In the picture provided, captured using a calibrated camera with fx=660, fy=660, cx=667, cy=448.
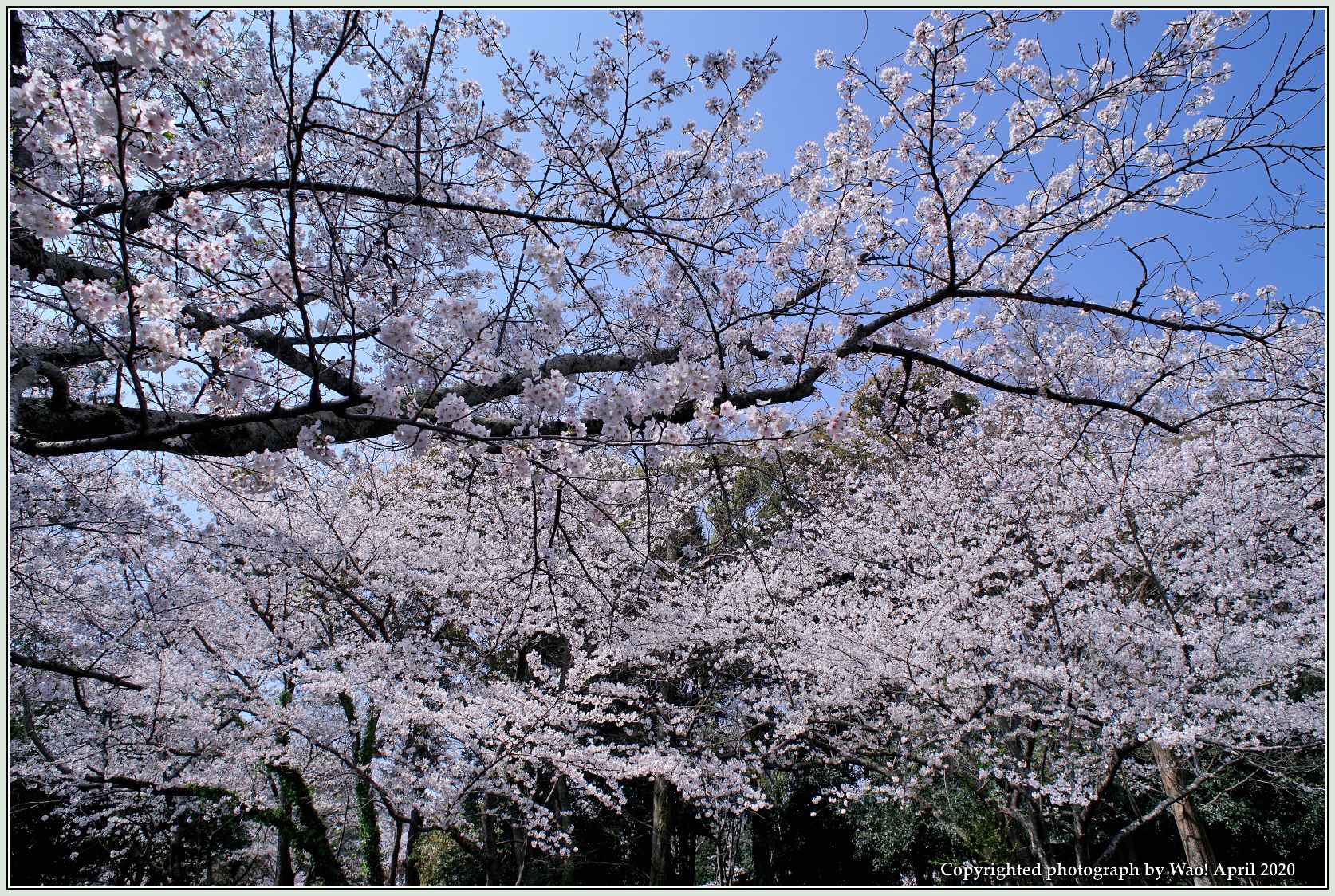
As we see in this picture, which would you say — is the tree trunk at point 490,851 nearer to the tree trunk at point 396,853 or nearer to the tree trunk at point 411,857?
the tree trunk at point 411,857

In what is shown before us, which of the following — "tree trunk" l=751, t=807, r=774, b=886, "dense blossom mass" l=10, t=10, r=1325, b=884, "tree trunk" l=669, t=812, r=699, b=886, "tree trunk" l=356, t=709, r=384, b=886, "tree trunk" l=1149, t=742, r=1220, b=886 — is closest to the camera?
"dense blossom mass" l=10, t=10, r=1325, b=884

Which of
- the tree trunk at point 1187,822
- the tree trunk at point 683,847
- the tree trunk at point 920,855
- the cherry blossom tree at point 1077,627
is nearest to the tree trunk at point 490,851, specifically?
the tree trunk at point 683,847

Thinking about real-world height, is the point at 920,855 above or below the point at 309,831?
below

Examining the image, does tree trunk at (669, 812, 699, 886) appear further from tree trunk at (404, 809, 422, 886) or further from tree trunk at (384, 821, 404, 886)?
tree trunk at (384, 821, 404, 886)

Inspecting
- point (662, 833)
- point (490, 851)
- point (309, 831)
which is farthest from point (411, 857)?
point (662, 833)

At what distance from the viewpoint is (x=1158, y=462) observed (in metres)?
8.00

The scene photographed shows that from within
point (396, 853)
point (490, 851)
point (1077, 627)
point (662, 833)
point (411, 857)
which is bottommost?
point (662, 833)

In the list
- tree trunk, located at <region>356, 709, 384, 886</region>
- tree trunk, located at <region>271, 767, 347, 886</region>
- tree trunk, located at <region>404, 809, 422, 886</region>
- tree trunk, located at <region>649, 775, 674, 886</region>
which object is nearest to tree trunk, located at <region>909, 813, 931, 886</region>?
Result: tree trunk, located at <region>649, 775, 674, 886</region>

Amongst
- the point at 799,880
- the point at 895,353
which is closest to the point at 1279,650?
the point at 895,353

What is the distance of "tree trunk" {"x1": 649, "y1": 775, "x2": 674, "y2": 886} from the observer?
881 centimetres

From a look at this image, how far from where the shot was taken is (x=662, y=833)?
9.03 meters

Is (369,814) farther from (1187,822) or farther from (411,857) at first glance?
(1187,822)

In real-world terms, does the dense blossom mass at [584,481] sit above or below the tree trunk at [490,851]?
above

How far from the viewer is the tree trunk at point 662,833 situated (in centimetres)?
881
